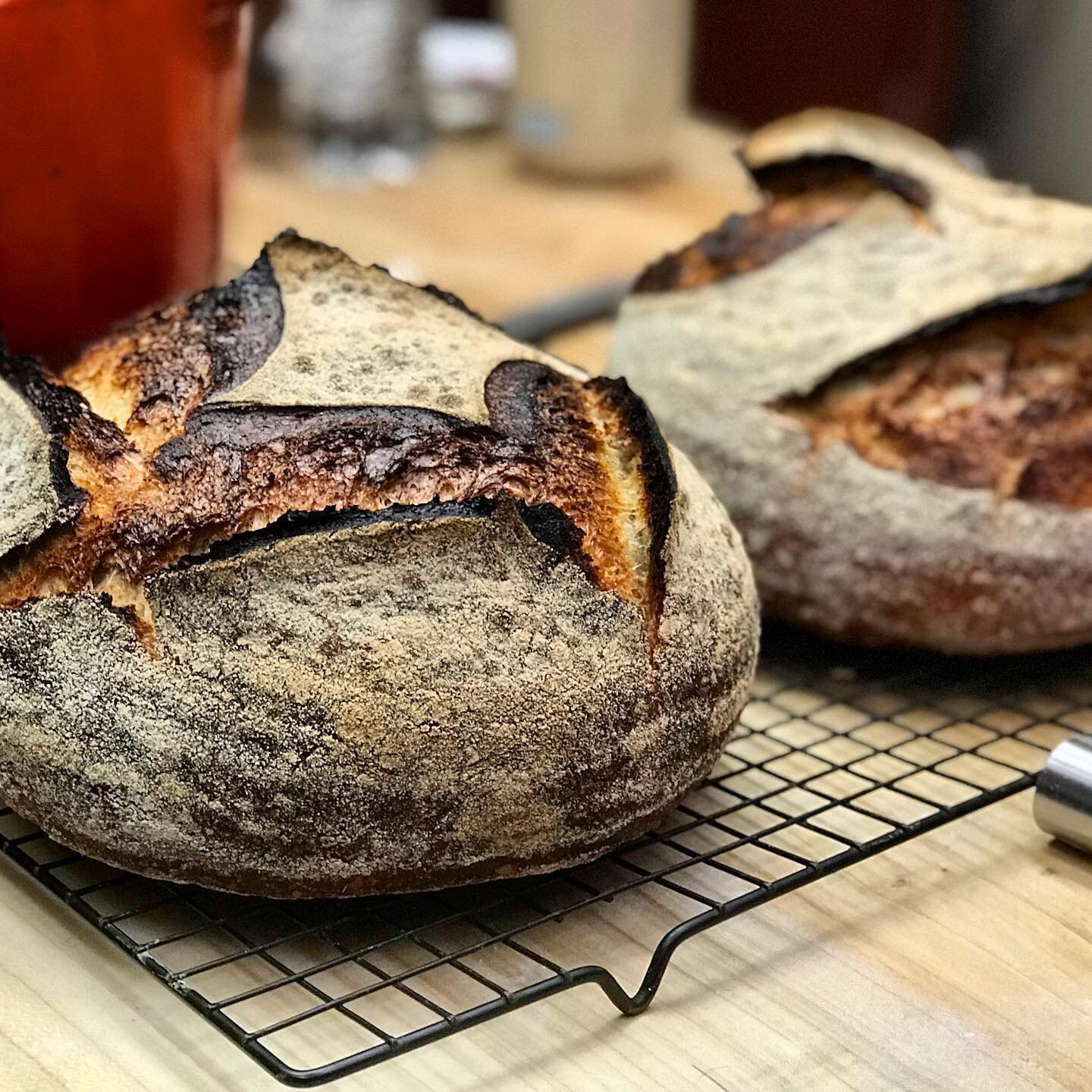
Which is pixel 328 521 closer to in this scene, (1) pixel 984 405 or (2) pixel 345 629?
(2) pixel 345 629

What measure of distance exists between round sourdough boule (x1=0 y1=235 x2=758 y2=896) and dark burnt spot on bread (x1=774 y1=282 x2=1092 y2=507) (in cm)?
33

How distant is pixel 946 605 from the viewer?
1.32 meters

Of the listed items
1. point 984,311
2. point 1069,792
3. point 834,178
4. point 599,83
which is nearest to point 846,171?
point 834,178

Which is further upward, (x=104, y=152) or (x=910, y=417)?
(x=104, y=152)

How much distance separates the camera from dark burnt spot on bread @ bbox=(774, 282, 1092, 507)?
1.32 meters

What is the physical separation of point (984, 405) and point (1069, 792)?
0.38 meters

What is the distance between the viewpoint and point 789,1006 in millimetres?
966

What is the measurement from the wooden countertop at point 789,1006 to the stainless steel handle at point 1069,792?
0.04m

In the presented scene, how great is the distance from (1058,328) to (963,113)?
142 cm

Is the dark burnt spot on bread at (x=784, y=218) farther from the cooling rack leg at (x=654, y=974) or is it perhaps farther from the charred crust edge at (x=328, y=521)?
the cooling rack leg at (x=654, y=974)

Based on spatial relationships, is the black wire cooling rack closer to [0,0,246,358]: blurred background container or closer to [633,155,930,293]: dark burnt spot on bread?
[633,155,930,293]: dark burnt spot on bread

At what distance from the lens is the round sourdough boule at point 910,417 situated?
1.31 metres

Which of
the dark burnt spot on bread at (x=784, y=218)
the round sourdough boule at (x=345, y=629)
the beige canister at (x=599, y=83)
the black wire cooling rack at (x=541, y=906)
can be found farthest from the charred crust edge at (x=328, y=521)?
the beige canister at (x=599, y=83)

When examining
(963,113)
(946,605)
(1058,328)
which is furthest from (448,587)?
(963,113)
